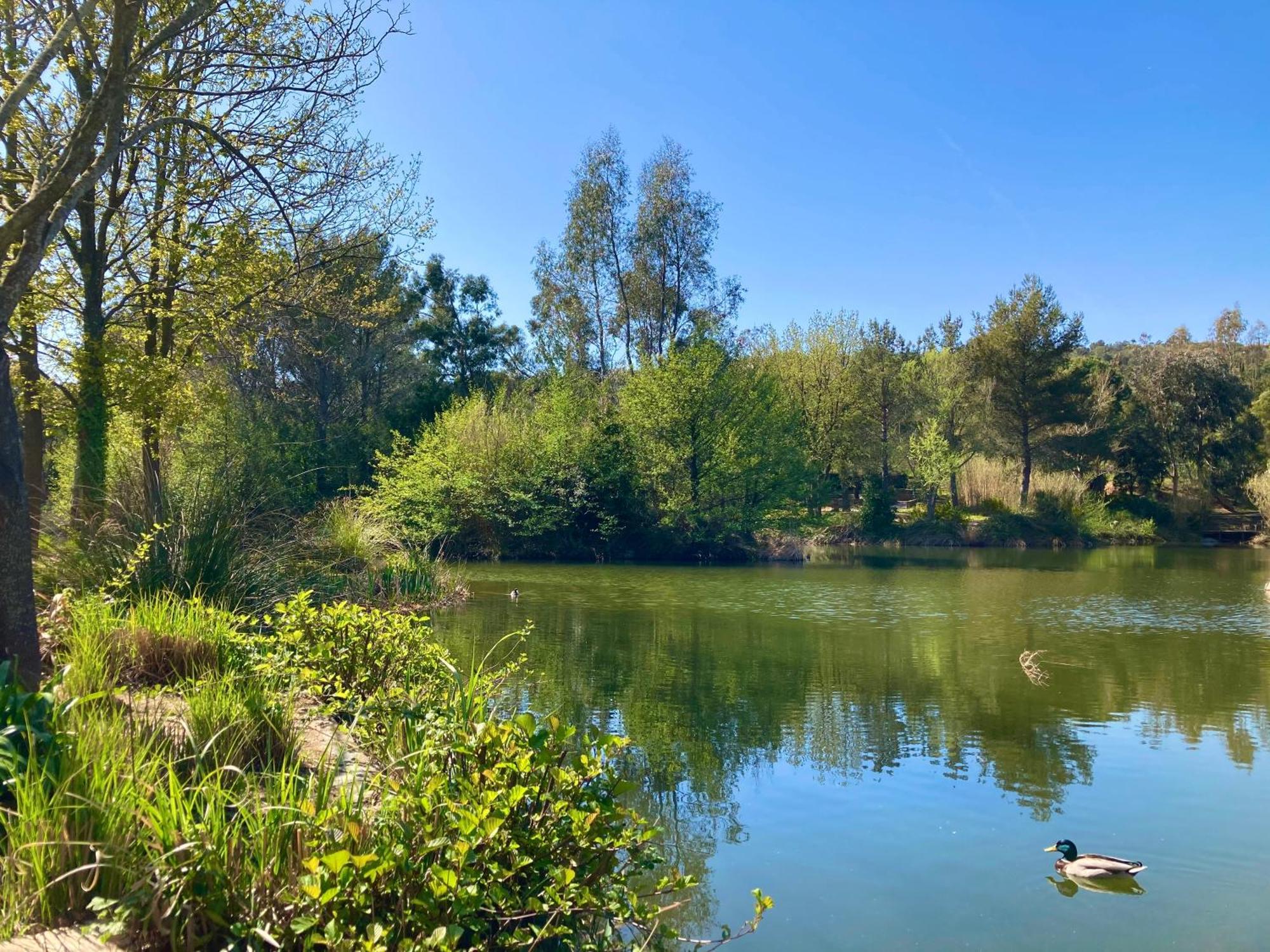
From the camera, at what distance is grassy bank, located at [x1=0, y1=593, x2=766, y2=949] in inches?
112

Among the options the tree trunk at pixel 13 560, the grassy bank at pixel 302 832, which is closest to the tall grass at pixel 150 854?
the grassy bank at pixel 302 832

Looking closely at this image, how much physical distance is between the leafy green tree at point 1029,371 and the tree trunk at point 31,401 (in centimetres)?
3859

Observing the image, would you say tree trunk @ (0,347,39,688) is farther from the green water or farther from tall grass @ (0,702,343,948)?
the green water

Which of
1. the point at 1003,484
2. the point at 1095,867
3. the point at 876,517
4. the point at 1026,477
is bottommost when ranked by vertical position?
the point at 1095,867

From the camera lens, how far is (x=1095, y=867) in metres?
5.45

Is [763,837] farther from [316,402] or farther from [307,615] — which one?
[316,402]

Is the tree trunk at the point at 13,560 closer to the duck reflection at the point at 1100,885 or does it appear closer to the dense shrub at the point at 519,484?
the duck reflection at the point at 1100,885

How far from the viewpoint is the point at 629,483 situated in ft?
99.5

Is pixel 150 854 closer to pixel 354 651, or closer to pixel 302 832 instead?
pixel 302 832

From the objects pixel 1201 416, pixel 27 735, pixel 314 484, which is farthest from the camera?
pixel 1201 416

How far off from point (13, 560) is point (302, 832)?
9.22ft

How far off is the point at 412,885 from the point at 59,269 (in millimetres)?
12958

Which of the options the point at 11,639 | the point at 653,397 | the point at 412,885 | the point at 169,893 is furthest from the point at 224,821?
the point at 653,397

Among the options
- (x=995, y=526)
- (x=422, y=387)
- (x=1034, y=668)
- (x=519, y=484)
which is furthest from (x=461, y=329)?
(x=1034, y=668)
